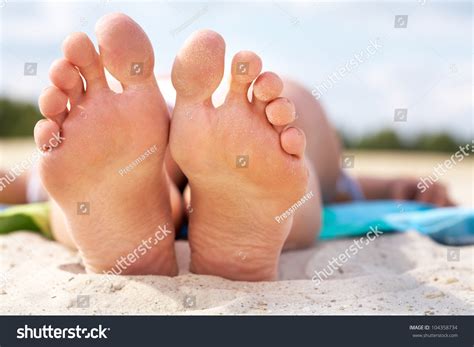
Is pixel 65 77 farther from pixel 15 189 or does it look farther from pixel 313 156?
pixel 15 189

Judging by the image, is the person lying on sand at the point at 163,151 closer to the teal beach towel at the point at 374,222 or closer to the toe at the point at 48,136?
the toe at the point at 48,136

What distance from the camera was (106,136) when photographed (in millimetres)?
1053

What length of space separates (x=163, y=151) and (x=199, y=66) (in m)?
0.17

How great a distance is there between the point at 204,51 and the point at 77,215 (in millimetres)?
378

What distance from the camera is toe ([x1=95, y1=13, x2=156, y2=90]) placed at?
3.43ft

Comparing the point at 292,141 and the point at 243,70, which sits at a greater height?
the point at 243,70

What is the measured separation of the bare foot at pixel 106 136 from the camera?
1047 millimetres

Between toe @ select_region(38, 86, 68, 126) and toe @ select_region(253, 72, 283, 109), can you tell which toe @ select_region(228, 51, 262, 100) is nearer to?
toe @ select_region(253, 72, 283, 109)

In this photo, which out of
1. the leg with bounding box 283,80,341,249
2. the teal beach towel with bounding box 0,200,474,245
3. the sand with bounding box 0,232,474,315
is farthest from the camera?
the teal beach towel with bounding box 0,200,474,245

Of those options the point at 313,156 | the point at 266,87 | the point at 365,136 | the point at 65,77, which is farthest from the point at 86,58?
the point at 365,136

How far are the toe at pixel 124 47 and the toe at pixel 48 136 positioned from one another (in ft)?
0.46

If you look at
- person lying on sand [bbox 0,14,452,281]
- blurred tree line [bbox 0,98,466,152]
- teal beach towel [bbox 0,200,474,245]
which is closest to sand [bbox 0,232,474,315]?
person lying on sand [bbox 0,14,452,281]

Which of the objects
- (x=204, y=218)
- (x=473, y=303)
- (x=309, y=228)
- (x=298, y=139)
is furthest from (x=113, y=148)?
(x=473, y=303)
